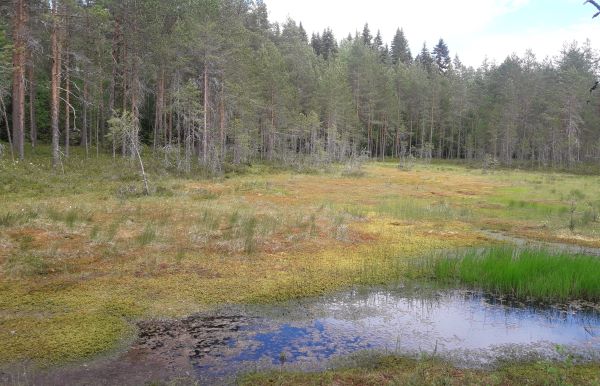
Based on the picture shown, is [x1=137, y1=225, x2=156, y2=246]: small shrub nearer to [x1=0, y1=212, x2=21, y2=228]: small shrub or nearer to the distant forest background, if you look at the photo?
[x1=0, y1=212, x2=21, y2=228]: small shrub

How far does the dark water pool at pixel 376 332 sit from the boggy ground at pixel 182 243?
80 centimetres

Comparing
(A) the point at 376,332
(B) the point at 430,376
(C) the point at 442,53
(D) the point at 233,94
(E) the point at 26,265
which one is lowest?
(A) the point at 376,332

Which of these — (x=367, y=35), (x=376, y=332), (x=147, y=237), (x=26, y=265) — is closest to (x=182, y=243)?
(x=147, y=237)

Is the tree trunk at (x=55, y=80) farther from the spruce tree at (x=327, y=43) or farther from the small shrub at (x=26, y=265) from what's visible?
the spruce tree at (x=327, y=43)

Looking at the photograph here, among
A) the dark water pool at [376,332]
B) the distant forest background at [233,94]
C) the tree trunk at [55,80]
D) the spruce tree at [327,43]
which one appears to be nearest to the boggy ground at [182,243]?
the dark water pool at [376,332]

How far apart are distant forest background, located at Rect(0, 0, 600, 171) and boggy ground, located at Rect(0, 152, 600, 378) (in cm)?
689

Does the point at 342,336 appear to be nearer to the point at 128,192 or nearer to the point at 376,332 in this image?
the point at 376,332

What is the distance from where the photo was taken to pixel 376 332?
7.82m

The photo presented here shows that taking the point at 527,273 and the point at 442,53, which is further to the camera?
the point at 442,53

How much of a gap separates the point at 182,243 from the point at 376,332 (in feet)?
23.3

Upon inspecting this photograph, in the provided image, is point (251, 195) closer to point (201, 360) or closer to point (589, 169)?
point (201, 360)

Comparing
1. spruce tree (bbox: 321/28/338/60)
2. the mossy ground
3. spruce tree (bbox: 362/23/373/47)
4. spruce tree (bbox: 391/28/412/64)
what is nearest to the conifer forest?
the mossy ground

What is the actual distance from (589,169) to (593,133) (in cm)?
1365

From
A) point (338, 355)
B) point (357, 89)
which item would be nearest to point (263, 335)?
point (338, 355)
